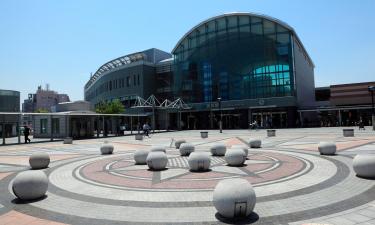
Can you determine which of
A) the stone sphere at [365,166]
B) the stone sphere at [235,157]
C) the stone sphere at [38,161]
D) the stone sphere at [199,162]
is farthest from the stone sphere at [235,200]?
the stone sphere at [38,161]

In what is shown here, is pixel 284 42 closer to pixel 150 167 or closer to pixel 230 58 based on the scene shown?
pixel 230 58

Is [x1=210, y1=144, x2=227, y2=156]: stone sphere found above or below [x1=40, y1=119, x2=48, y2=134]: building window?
below

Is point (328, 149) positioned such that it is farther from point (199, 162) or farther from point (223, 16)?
point (223, 16)

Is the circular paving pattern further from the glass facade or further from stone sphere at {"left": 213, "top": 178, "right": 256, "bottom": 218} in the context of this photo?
the glass facade

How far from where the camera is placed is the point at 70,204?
8.06 m

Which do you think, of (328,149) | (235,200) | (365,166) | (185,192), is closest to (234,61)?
(328,149)

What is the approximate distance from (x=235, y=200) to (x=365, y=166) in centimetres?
584

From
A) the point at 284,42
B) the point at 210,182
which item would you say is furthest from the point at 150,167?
the point at 284,42

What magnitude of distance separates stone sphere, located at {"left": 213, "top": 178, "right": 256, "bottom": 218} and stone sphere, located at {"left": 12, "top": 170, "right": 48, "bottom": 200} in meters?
5.10

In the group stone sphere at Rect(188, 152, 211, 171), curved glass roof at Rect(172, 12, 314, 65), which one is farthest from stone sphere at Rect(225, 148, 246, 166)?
curved glass roof at Rect(172, 12, 314, 65)

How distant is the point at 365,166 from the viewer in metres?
9.90

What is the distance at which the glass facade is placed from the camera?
55.7 m

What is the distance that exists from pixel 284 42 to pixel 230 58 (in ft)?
34.7

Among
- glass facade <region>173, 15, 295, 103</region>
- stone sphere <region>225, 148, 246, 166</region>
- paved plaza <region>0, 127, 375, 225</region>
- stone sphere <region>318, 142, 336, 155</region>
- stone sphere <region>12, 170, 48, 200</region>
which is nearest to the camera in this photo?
paved plaza <region>0, 127, 375, 225</region>
